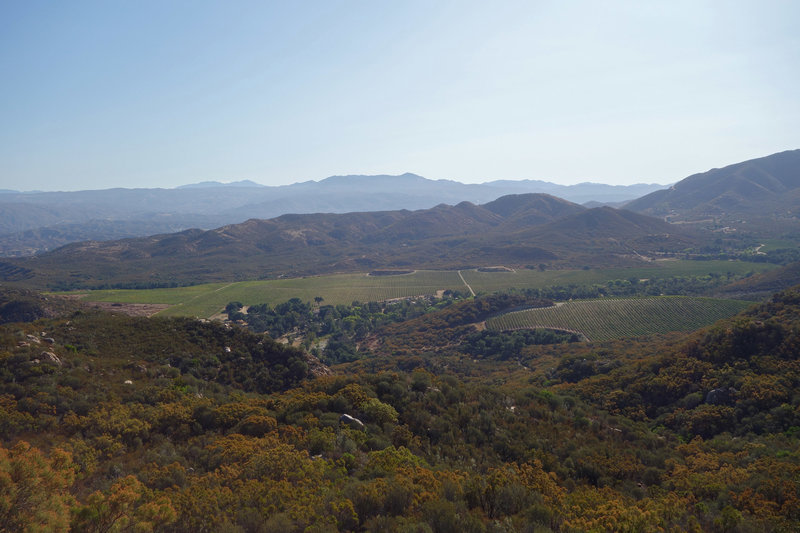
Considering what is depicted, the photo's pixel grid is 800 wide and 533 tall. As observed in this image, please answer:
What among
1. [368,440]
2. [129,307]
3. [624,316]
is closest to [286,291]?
[129,307]

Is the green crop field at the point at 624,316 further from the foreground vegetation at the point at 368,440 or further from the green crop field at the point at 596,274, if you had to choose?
the green crop field at the point at 596,274

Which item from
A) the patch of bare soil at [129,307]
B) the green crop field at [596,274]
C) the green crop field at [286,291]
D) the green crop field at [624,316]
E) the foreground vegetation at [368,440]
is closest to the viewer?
the foreground vegetation at [368,440]

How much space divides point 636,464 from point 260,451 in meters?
19.1

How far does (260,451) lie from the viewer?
51.6ft

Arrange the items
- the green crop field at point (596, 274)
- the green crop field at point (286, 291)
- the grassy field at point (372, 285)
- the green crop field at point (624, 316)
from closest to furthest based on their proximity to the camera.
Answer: the green crop field at point (624, 316) → the green crop field at point (286, 291) → the grassy field at point (372, 285) → the green crop field at point (596, 274)

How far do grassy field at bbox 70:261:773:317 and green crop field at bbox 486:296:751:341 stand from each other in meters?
39.4

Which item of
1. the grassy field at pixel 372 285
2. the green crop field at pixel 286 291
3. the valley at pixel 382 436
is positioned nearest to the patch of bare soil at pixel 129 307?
the green crop field at pixel 286 291

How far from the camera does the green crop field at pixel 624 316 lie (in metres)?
75.4

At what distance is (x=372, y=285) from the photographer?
147 metres

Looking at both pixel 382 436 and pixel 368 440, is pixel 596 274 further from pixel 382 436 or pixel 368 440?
pixel 368 440

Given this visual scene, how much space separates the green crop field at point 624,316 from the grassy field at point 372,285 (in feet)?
129

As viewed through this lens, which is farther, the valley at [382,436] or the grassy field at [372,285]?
the grassy field at [372,285]

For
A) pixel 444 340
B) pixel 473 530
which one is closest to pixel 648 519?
→ pixel 473 530

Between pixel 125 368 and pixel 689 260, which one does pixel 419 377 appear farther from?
pixel 689 260
